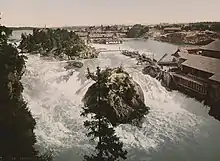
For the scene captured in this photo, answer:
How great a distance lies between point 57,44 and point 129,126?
1.86 ft

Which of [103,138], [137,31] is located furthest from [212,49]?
[103,138]

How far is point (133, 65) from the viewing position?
1858 millimetres

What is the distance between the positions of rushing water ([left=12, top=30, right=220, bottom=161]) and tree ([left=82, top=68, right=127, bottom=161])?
0.16ft

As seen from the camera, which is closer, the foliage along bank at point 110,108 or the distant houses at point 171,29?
the foliage along bank at point 110,108

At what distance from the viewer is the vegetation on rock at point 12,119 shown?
1760mm

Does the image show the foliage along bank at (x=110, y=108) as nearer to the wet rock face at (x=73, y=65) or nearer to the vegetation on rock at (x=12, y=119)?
the wet rock face at (x=73, y=65)

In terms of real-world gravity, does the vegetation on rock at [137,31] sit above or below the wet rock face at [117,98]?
above

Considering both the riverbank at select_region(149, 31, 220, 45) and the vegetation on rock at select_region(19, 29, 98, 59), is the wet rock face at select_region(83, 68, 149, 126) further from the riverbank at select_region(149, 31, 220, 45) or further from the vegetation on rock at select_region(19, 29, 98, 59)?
the riverbank at select_region(149, 31, 220, 45)

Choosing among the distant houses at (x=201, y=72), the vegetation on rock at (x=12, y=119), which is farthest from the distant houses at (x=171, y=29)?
the vegetation on rock at (x=12, y=119)

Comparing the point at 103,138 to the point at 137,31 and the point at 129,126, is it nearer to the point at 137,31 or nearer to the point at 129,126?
the point at 129,126

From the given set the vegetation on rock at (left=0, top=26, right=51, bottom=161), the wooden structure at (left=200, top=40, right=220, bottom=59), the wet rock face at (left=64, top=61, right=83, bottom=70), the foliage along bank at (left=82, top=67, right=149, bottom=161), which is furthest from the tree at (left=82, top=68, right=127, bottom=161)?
the wooden structure at (left=200, top=40, right=220, bottom=59)

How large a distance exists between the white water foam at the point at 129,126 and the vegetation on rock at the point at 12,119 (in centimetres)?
5

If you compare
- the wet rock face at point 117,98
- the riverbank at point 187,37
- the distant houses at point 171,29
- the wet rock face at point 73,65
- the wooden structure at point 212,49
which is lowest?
the wet rock face at point 117,98

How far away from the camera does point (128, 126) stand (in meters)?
1.80
